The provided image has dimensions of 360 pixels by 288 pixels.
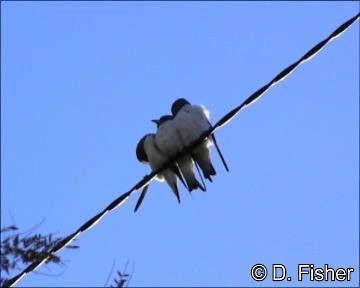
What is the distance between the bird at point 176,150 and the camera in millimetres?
6176

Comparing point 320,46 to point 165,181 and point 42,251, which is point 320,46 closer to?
point 42,251

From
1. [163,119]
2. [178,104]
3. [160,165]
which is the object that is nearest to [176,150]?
[160,165]

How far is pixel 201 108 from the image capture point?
21.1 ft

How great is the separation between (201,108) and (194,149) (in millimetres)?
449

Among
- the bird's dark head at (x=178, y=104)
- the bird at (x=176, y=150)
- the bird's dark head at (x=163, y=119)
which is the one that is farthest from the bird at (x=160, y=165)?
the bird's dark head at (x=178, y=104)

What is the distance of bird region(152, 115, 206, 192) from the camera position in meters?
6.18

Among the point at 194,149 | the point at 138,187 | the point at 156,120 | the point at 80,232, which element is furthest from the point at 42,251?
the point at 156,120

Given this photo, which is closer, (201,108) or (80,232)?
(80,232)

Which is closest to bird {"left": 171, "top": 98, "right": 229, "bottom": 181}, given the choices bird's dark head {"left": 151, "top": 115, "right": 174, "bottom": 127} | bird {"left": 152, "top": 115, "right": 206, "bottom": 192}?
bird {"left": 152, "top": 115, "right": 206, "bottom": 192}

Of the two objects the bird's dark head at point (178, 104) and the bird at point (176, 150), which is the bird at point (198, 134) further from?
the bird's dark head at point (178, 104)

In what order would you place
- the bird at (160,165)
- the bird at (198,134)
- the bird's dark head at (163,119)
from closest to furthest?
1. the bird at (198,134)
2. the bird at (160,165)
3. the bird's dark head at (163,119)

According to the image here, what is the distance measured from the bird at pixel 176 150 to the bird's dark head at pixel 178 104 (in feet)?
1.07

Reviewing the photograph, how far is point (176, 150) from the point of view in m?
6.22

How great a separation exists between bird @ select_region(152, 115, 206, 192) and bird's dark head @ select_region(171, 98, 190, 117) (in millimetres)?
326
